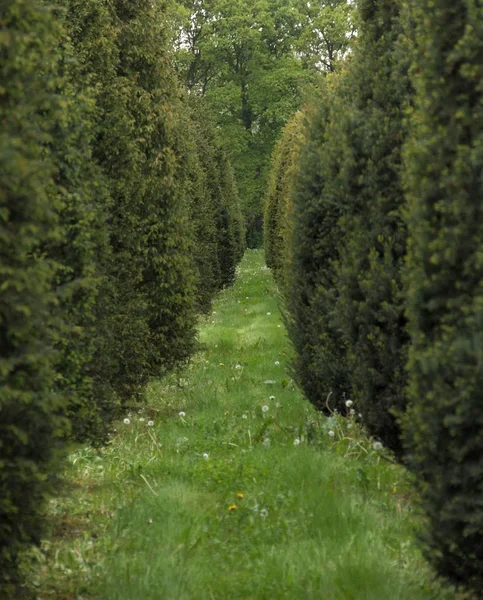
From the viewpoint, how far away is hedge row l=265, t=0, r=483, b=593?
3998mm

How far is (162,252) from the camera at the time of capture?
11328 mm

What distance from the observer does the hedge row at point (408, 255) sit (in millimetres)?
3998

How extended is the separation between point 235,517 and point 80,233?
2684 millimetres

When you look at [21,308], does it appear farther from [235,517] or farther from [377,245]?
[377,245]

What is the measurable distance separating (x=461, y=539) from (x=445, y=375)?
30.9 inches

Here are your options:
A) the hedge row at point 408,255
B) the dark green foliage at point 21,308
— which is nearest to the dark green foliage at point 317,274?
the hedge row at point 408,255

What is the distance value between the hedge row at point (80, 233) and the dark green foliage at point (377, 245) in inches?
90.1

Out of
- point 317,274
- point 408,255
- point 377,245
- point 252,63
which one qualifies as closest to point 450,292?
point 408,255

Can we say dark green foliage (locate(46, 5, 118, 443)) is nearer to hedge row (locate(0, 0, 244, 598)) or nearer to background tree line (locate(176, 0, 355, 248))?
hedge row (locate(0, 0, 244, 598))

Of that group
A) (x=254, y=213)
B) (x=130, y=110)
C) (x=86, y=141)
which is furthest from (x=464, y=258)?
(x=254, y=213)

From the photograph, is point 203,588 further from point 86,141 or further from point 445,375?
point 86,141

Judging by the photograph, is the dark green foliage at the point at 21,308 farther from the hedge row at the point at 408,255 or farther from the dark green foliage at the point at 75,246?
the dark green foliage at the point at 75,246

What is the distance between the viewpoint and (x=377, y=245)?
704cm

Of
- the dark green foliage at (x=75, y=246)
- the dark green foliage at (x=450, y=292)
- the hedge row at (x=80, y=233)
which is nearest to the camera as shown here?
the dark green foliage at (x=450, y=292)
